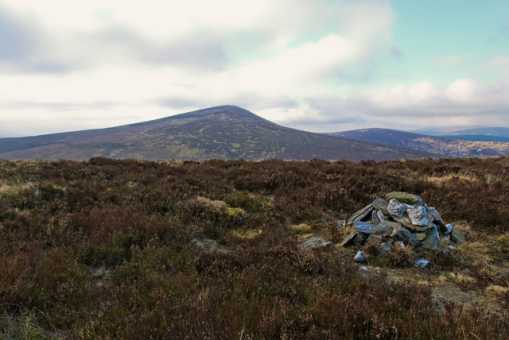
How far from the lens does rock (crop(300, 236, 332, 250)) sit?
6.38m

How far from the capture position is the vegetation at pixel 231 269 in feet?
10.3

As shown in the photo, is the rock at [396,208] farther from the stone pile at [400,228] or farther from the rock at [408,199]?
the rock at [408,199]

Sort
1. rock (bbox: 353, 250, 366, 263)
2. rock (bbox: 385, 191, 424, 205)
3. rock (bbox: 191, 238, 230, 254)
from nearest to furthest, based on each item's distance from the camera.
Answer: rock (bbox: 353, 250, 366, 263) < rock (bbox: 191, 238, 230, 254) < rock (bbox: 385, 191, 424, 205)

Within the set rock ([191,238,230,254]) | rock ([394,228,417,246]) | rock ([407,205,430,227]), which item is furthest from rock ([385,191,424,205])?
rock ([191,238,230,254])

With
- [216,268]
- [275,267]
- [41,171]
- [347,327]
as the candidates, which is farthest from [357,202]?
[41,171]

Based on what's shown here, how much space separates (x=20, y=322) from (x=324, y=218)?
7055 mm

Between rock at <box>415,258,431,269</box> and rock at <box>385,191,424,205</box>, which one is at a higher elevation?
rock at <box>385,191,424,205</box>

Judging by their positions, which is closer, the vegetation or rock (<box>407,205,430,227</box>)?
the vegetation

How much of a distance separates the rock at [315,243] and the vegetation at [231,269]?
0.28m

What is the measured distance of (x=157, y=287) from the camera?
159 inches

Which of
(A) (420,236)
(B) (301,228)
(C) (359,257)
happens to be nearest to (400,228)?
(A) (420,236)

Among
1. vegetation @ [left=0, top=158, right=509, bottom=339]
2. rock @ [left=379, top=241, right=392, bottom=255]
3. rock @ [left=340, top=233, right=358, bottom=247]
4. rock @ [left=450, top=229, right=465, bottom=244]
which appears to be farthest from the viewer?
rock @ [left=450, top=229, right=465, bottom=244]

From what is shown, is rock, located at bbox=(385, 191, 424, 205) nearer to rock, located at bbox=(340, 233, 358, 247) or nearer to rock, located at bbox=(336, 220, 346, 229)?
rock, located at bbox=(336, 220, 346, 229)

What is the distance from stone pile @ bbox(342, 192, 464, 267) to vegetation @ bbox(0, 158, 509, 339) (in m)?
0.38
